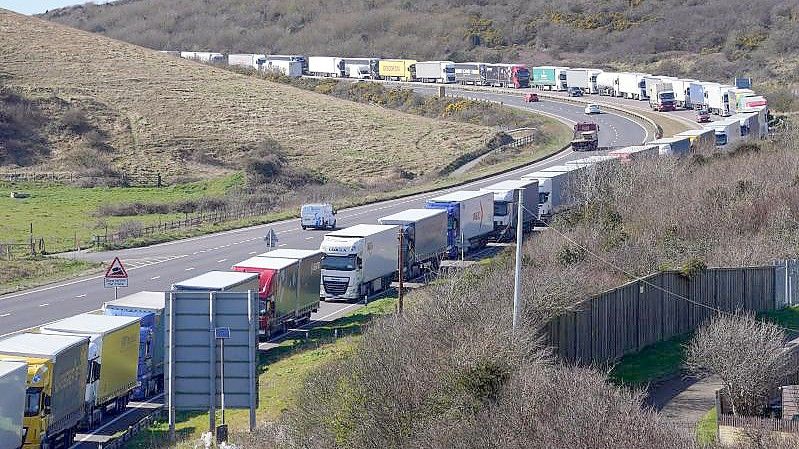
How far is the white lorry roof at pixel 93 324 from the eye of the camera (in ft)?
97.2

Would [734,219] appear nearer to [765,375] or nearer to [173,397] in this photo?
[765,375]

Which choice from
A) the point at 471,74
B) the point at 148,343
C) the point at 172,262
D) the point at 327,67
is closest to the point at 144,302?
the point at 148,343

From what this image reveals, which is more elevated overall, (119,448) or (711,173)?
Result: (711,173)

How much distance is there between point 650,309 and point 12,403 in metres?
17.2

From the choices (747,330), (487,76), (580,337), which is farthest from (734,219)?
(487,76)

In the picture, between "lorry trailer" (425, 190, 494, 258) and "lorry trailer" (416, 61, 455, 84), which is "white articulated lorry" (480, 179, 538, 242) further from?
"lorry trailer" (416, 61, 455, 84)

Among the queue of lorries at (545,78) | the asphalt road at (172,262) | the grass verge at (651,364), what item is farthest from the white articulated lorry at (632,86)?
the grass verge at (651,364)

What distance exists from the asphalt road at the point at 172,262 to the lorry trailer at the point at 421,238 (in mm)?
4101

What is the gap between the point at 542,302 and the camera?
92.1 feet

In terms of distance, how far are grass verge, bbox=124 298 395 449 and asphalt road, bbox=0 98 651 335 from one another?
2196 millimetres

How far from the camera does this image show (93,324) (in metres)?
30.4

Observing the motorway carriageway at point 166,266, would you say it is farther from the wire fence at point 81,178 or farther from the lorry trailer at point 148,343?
the wire fence at point 81,178

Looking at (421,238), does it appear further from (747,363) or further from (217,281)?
(747,363)

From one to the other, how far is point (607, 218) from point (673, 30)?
449 feet
